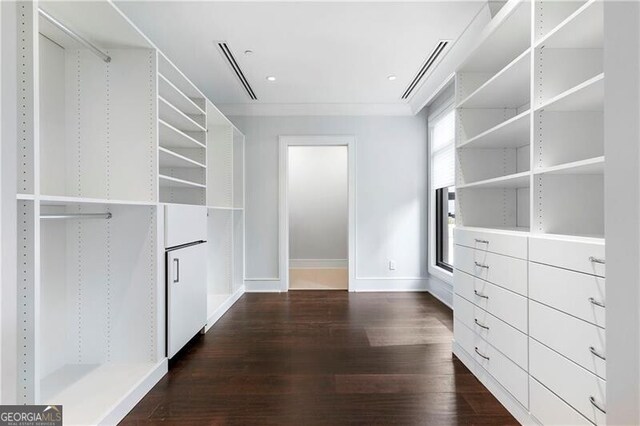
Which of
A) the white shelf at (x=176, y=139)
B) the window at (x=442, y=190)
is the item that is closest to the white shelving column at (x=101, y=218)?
the white shelf at (x=176, y=139)

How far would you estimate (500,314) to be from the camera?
1.74 m

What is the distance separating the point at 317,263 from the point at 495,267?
446 cm

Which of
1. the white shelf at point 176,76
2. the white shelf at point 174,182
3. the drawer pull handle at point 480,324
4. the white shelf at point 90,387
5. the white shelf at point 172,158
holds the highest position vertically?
the white shelf at point 176,76

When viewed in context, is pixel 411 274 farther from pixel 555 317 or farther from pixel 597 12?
pixel 597 12

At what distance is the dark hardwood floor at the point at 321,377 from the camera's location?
5.35 ft

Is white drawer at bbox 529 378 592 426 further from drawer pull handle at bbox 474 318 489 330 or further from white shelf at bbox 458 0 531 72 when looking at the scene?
white shelf at bbox 458 0 531 72

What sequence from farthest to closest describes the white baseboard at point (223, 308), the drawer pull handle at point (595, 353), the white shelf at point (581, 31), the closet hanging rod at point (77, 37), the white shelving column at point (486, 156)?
the white baseboard at point (223, 308) → the white shelving column at point (486, 156) → the closet hanging rod at point (77, 37) → the white shelf at point (581, 31) → the drawer pull handle at point (595, 353)

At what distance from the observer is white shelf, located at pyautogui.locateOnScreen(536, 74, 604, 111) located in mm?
1208

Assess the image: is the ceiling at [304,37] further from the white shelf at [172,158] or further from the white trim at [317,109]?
the white shelf at [172,158]

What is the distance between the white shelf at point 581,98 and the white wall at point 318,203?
4.70 meters

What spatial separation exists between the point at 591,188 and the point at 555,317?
0.66 m

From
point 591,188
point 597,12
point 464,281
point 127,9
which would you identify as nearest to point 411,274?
point 464,281

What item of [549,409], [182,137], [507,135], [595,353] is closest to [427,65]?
[507,135]

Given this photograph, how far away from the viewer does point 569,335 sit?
1.27 meters
